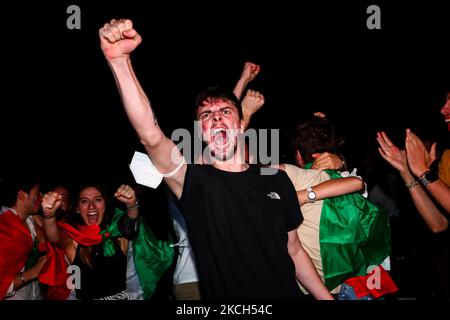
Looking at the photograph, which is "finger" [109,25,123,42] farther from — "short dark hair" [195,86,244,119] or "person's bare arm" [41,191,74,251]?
"person's bare arm" [41,191,74,251]

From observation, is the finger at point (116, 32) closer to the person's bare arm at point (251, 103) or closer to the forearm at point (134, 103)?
the forearm at point (134, 103)

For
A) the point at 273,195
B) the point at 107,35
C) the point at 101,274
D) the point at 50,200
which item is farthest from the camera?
the point at 101,274

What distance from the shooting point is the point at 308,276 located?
2211 mm

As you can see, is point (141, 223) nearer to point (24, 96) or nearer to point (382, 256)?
point (382, 256)

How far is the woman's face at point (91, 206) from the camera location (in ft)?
12.6

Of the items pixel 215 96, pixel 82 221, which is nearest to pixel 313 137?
pixel 215 96

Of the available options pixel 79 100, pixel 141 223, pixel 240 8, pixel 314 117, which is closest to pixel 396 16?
pixel 240 8

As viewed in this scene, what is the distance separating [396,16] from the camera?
241 inches

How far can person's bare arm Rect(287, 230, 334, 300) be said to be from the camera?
218 cm

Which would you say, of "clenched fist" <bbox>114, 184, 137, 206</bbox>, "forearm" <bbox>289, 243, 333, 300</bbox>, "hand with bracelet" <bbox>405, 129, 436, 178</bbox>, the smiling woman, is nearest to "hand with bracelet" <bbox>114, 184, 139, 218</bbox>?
"clenched fist" <bbox>114, 184, 137, 206</bbox>

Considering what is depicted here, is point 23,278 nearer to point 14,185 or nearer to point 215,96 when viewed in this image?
point 14,185

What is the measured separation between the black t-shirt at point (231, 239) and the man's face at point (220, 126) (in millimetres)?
Answer: 136

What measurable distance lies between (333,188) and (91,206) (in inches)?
86.7
